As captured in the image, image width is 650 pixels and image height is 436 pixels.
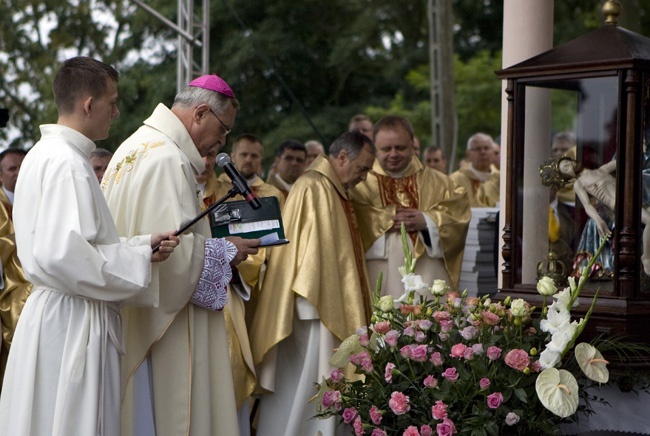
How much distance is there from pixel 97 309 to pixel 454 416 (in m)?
1.33

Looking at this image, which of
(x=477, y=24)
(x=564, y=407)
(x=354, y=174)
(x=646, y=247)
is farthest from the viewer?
(x=477, y=24)

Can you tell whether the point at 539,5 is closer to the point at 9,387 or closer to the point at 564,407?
the point at 564,407

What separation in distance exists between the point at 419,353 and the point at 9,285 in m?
3.51

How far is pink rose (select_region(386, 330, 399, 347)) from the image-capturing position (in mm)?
4070

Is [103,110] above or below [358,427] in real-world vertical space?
above

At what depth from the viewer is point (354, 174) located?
6375 mm

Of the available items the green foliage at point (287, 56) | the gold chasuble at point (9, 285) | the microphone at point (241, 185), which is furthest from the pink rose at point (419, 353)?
the green foliage at point (287, 56)

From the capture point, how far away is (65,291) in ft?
13.4

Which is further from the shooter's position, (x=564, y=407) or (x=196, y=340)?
(x=196, y=340)

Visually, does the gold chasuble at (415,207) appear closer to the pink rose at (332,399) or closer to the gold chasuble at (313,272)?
the gold chasuble at (313,272)

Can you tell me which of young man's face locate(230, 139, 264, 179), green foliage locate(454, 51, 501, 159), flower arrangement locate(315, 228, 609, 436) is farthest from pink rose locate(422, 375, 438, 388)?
green foliage locate(454, 51, 501, 159)

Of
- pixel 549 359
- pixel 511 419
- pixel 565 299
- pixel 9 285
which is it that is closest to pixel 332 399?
pixel 511 419

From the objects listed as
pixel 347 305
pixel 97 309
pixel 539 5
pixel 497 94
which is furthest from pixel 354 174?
pixel 497 94

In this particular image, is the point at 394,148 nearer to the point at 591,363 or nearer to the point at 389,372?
the point at 389,372
